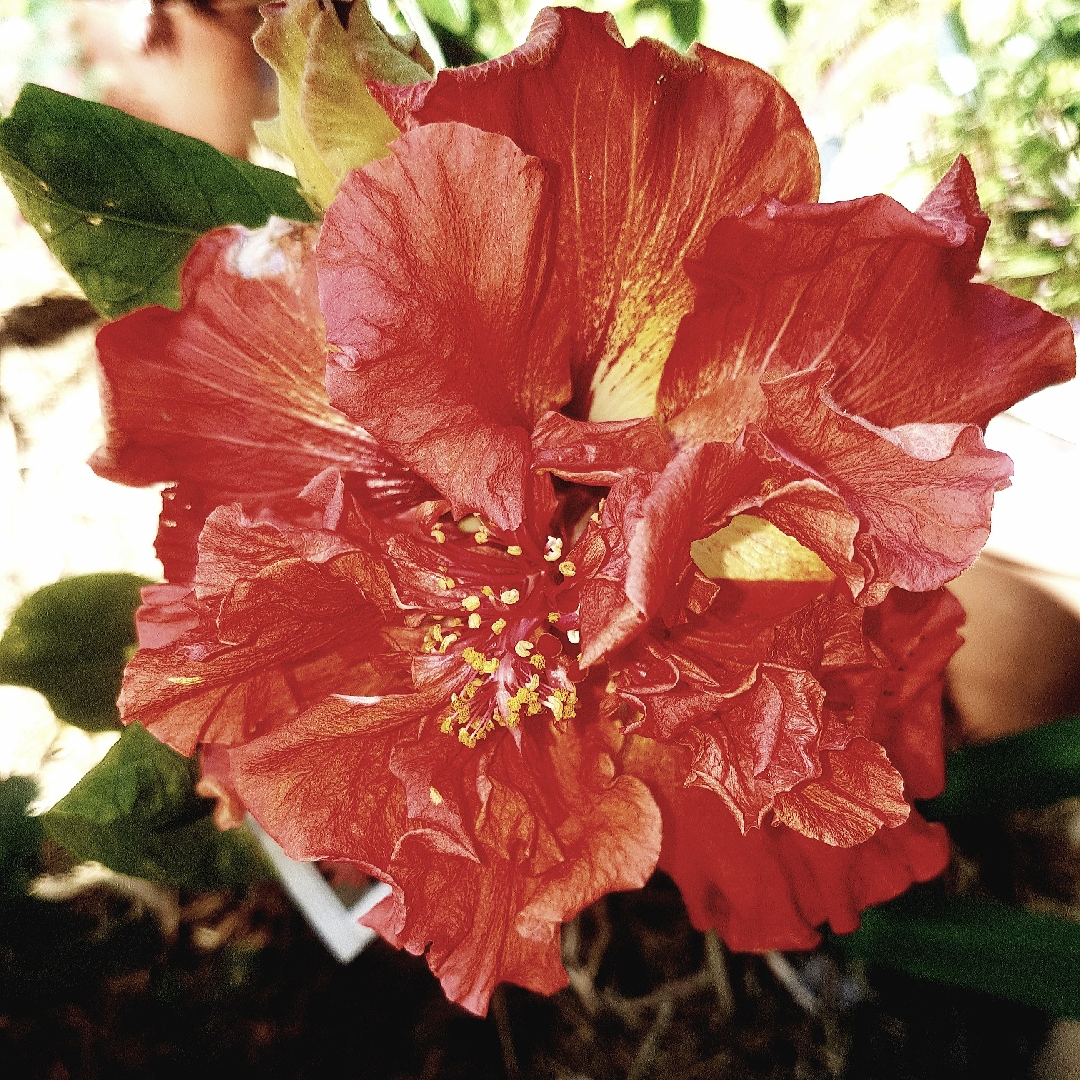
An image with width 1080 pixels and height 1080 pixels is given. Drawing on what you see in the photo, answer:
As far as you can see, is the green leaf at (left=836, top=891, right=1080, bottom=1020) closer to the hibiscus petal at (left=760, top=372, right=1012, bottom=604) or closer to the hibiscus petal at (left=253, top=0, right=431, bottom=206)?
the hibiscus petal at (left=760, top=372, right=1012, bottom=604)

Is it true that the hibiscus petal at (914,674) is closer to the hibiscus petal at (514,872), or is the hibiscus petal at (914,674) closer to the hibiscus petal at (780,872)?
the hibiscus petal at (780,872)

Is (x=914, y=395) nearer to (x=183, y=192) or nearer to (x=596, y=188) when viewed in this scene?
(x=596, y=188)

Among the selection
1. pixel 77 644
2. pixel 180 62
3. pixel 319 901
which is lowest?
pixel 319 901

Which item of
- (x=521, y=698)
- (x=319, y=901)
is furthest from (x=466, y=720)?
(x=319, y=901)

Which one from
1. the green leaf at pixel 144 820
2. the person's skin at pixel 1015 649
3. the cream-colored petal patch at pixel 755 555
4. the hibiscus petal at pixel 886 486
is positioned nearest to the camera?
the hibiscus petal at pixel 886 486

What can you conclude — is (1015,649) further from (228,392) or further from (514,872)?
(228,392)

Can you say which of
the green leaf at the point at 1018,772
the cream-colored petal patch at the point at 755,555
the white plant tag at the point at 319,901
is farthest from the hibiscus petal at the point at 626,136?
the white plant tag at the point at 319,901
